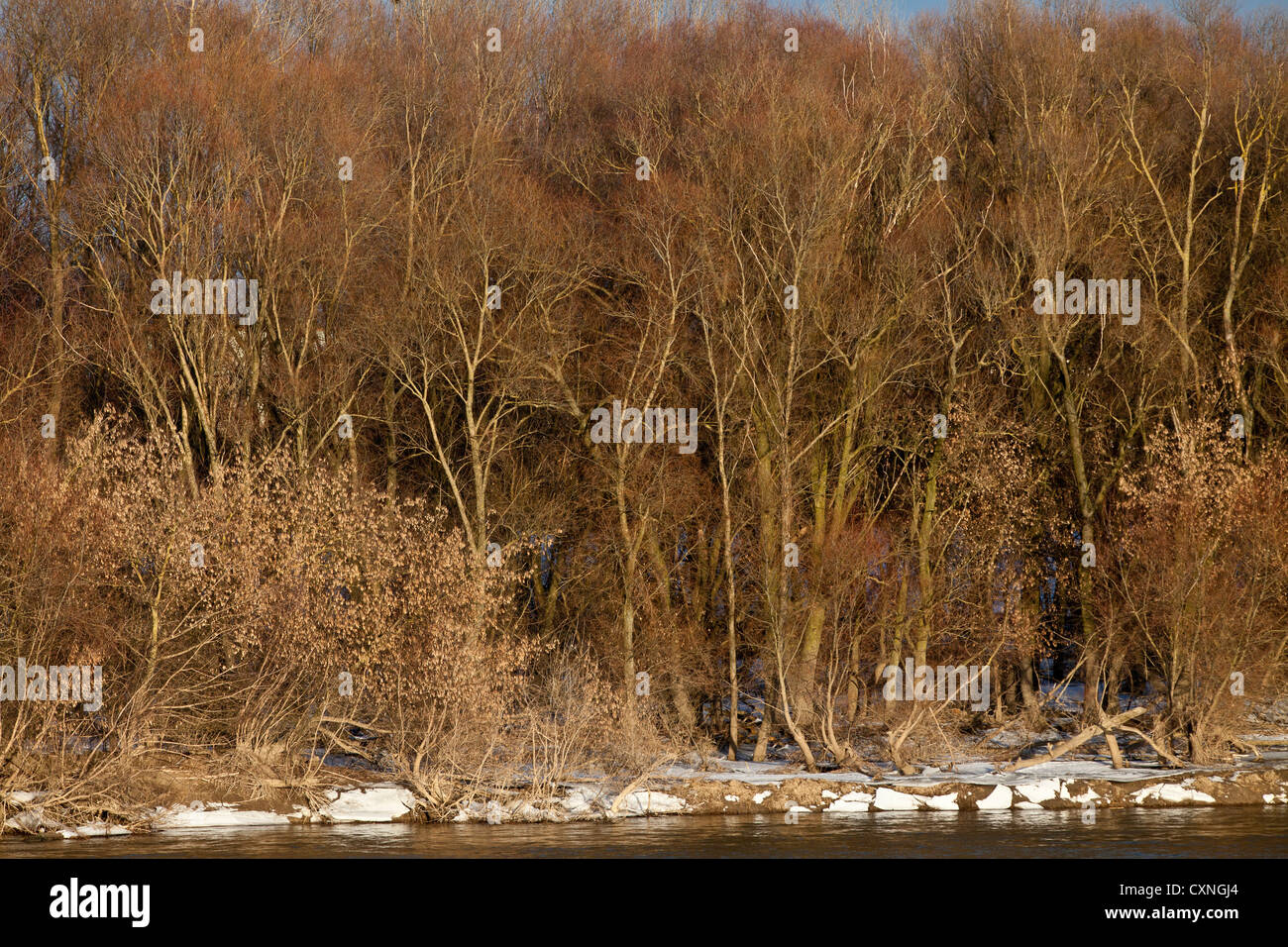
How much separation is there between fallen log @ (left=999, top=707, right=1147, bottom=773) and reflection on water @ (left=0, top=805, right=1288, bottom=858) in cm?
351

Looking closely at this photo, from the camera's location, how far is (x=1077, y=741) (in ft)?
101

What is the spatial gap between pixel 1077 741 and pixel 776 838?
32.2 ft

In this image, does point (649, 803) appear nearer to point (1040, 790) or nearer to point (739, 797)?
point (739, 797)

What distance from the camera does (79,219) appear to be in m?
34.5

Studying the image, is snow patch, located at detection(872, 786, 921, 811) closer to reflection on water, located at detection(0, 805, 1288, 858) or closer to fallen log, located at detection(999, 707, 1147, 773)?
reflection on water, located at detection(0, 805, 1288, 858)

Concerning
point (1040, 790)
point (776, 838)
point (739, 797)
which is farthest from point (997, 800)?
point (776, 838)

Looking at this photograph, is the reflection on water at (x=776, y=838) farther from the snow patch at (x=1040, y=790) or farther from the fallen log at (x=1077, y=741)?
the fallen log at (x=1077, y=741)

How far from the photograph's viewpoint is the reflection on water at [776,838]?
22.1 meters

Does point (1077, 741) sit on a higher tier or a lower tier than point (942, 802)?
higher

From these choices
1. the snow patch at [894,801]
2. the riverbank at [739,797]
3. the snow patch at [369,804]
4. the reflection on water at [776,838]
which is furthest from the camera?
the snow patch at [894,801]

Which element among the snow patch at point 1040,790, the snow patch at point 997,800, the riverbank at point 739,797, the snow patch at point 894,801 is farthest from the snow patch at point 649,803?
the snow patch at point 1040,790

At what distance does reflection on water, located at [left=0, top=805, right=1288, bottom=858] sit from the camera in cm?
2208

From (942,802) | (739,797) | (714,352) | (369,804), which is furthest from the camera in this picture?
(714,352)

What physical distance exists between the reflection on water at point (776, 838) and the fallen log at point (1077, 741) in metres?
3.51
